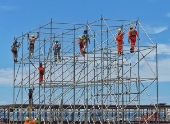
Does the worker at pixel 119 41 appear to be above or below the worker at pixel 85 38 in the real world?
below

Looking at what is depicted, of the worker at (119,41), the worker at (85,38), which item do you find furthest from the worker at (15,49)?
the worker at (119,41)

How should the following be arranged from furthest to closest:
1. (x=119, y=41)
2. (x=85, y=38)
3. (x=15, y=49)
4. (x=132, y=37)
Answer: (x=15, y=49)
(x=85, y=38)
(x=119, y=41)
(x=132, y=37)

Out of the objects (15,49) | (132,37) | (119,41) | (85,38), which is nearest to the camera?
(132,37)

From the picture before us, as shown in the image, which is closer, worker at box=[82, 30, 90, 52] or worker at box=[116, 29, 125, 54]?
worker at box=[116, 29, 125, 54]

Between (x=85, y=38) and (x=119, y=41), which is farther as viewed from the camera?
(x=85, y=38)

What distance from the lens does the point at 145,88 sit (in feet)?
88.5

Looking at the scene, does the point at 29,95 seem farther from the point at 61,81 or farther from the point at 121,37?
the point at 121,37

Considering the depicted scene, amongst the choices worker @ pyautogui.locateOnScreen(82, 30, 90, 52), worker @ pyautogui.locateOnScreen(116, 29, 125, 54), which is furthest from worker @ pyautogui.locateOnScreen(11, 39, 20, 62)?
worker @ pyautogui.locateOnScreen(116, 29, 125, 54)

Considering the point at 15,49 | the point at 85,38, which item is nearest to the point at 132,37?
the point at 85,38

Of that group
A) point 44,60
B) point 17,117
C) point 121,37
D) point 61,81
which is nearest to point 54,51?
point 44,60

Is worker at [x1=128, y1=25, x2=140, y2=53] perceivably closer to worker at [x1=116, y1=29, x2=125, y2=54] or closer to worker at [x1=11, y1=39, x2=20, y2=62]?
worker at [x1=116, y1=29, x2=125, y2=54]

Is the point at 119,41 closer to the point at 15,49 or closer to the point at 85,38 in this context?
the point at 85,38

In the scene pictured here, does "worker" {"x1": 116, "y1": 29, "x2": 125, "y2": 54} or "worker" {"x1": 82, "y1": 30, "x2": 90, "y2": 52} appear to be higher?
"worker" {"x1": 82, "y1": 30, "x2": 90, "y2": 52}

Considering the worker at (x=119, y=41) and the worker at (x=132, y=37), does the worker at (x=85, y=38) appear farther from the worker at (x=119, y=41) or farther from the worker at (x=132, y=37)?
the worker at (x=132, y=37)
